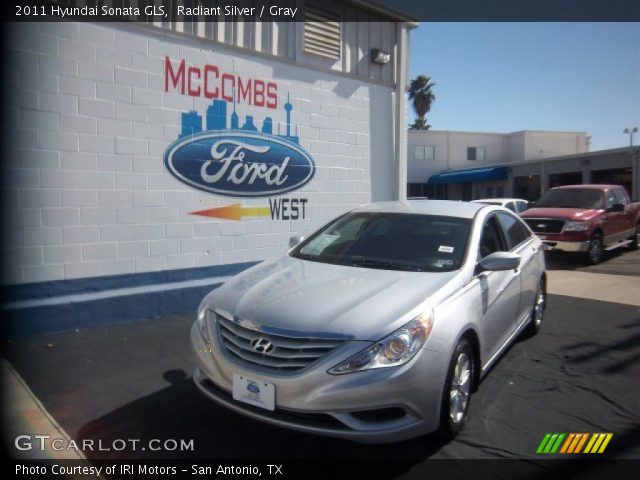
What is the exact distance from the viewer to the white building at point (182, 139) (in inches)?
203

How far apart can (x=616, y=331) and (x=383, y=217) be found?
11.2 feet

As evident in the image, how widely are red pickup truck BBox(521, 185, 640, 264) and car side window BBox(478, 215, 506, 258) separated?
7434 mm

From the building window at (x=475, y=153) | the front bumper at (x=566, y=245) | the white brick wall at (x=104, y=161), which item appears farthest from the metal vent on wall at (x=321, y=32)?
the building window at (x=475, y=153)

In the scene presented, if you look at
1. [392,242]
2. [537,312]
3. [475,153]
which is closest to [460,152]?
[475,153]

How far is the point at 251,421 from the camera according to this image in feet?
11.9

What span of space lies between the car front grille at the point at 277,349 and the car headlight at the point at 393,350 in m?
0.14

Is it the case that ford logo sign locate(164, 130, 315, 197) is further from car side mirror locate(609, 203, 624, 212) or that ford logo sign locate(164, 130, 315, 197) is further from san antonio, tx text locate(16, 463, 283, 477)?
car side mirror locate(609, 203, 624, 212)

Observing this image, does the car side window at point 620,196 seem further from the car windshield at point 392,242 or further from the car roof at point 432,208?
the car windshield at point 392,242

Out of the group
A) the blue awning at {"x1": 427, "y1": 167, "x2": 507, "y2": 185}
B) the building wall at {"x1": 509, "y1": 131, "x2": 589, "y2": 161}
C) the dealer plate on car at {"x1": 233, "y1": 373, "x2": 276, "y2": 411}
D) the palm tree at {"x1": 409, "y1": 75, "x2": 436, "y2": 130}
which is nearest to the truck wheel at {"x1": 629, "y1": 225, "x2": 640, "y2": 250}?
the dealer plate on car at {"x1": 233, "y1": 373, "x2": 276, "y2": 411}

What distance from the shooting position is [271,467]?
3.11 m

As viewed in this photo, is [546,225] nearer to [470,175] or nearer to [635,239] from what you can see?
[635,239]

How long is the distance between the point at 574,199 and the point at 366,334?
1147 cm

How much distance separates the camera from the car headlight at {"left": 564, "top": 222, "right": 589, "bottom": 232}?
36.9ft

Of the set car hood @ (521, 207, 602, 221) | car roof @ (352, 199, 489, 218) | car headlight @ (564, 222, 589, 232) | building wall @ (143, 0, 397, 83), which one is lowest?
car headlight @ (564, 222, 589, 232)
